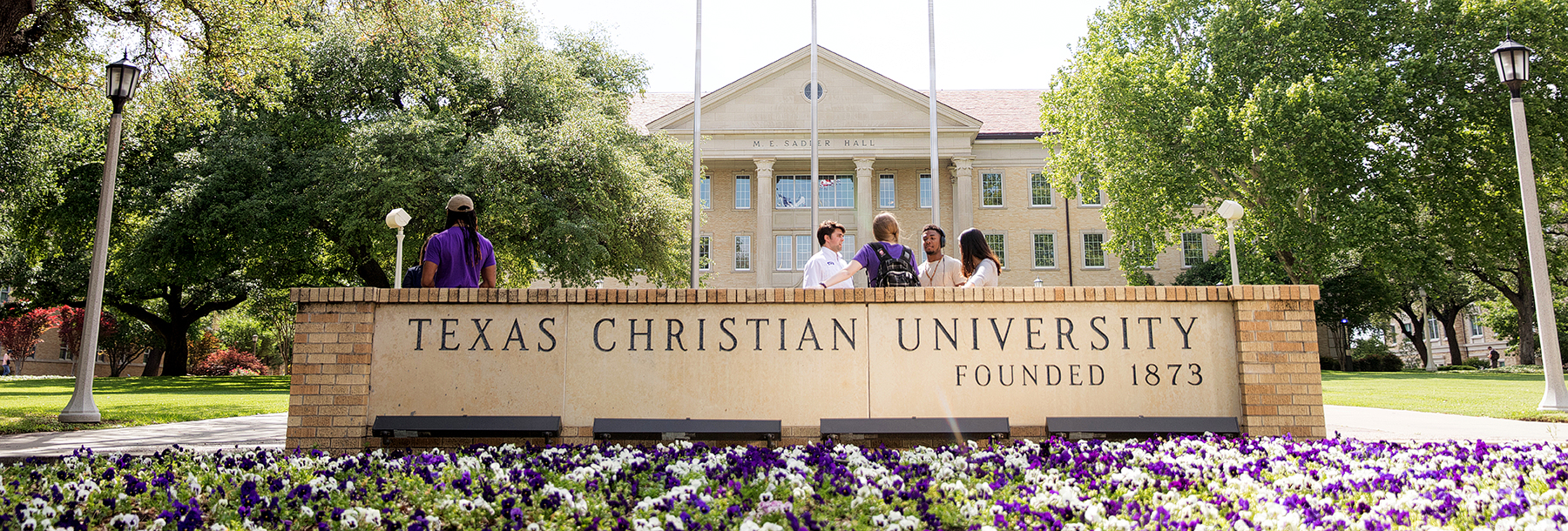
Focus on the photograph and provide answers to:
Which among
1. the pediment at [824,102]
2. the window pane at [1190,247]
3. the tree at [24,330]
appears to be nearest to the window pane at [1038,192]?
the pediment at [824,102]

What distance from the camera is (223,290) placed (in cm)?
3503

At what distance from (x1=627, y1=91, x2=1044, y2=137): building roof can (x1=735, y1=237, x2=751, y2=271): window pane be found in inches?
300

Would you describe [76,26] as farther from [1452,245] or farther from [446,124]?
[1452,245]

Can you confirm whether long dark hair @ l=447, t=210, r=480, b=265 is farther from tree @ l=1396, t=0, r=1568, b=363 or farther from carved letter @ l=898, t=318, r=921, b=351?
tree @ l=1396, t=0, r=1568, b=363

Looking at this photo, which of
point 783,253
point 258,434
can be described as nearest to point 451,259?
point 258,434

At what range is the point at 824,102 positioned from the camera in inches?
1681

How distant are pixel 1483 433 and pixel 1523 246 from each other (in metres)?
25.6

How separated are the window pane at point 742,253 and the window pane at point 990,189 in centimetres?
1219

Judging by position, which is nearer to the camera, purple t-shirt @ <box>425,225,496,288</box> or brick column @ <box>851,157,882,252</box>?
purple t-shirt @ <box>425,225,496,288</box>

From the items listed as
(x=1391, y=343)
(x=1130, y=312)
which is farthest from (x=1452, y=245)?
(x=1391, y=343)

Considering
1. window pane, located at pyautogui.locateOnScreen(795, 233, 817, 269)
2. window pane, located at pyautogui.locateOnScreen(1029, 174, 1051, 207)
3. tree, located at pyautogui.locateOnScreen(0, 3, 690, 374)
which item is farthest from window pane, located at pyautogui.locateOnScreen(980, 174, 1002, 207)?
tree, located at pyautogui.locateOnScreen(0, 3, 690, 374)

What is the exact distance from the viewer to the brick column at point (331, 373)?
20.4 feet

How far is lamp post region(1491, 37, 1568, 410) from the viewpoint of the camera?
12414 mm

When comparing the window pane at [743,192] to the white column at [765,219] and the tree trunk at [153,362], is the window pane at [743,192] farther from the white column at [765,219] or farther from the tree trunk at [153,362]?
the tree trunk at [153,362]
